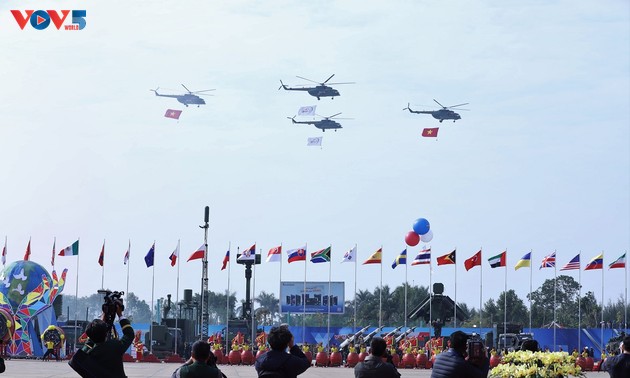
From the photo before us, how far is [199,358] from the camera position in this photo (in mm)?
11906

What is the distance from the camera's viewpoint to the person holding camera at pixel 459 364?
11.8 meters

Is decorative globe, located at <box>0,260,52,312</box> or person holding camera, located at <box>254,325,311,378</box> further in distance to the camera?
decorative globe, located at <box>0,260,52,312</box>

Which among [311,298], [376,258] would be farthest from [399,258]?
[311,298]

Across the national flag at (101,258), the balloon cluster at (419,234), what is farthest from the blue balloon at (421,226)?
the national flag at (101,258)

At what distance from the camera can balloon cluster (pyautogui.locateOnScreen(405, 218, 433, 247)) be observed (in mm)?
64000

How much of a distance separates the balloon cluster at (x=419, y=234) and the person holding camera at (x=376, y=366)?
168ft

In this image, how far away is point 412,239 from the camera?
213 ft

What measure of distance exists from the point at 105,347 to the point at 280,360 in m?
1.91

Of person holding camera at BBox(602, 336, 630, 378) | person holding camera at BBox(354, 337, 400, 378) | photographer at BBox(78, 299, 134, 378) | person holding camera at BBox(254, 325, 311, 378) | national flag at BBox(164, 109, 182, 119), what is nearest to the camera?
photographer at BBox(78, 299, 134, 378)

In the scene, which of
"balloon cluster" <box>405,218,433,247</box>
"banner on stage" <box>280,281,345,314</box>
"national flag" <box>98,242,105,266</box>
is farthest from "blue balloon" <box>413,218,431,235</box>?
"banner on stage" <box>280,281,345,314</box>

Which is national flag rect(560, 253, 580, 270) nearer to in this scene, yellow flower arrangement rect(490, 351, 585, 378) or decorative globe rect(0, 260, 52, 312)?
decorative globe rect(0, 260, 52, 312)

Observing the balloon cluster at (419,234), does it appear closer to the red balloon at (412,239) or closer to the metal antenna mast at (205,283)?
the red balloon at (412,239)

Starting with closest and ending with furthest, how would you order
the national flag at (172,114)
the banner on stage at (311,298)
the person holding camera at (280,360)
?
the person holding camera at (280,360) → the national flag at (172,114) → the banner on stage at (311,298)

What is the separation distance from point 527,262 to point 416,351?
10.6m
